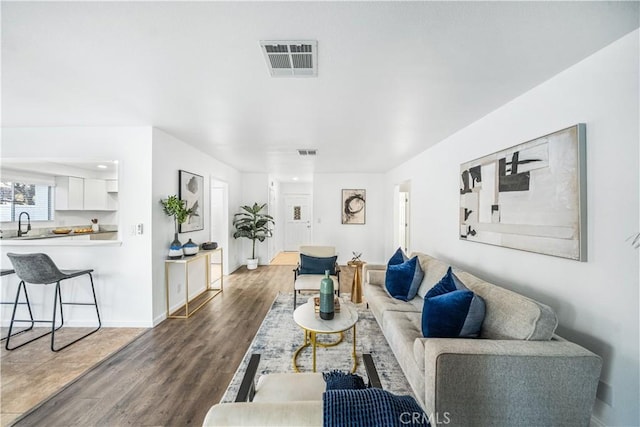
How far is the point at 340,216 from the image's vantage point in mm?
6332

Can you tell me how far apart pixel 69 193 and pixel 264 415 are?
12.6ft

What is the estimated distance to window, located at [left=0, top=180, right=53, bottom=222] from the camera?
288 cm

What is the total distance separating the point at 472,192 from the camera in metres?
2.57

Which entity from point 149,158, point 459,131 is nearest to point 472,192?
point 459,131

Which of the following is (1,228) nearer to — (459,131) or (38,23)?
(38,23)

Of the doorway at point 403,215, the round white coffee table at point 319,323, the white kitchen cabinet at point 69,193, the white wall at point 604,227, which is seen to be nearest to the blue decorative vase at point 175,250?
the white kitchen cabinet at point 69,193

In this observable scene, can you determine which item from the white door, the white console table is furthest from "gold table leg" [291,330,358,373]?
the white door

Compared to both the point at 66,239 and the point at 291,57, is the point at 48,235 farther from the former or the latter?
the point at 291,57

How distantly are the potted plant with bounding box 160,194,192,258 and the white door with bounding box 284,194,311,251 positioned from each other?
494cm

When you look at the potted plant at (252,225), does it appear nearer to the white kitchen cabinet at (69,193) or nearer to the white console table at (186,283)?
the white console table at (186,283)

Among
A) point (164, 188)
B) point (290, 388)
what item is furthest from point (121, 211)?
point (290, 388)

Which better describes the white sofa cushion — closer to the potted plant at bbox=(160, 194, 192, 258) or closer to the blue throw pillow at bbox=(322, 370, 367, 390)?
the blue throw pillow at bbox=(322, 370, 367, 390)

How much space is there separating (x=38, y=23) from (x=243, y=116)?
1414 millimetres

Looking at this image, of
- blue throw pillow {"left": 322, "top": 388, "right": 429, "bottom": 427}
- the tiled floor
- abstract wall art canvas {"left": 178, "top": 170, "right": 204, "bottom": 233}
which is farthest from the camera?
abstract wall art canvas {"left": 178, "top": 170, "right": 204, "bottom": 233}
